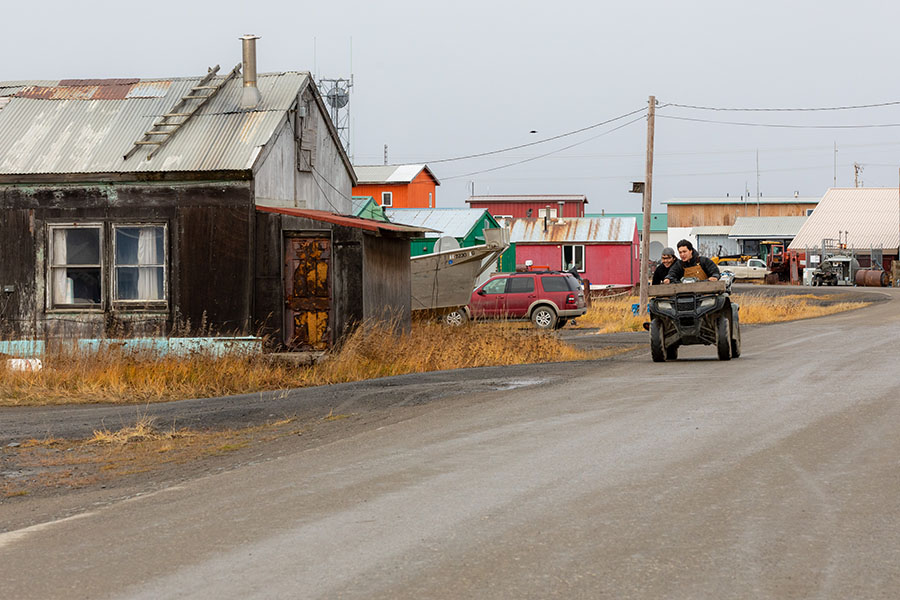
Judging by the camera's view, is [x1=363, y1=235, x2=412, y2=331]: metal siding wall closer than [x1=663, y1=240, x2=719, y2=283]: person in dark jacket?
No

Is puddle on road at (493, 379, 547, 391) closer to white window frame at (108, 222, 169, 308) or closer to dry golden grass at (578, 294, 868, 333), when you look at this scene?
white window frame at (108, 222, 169, 308)

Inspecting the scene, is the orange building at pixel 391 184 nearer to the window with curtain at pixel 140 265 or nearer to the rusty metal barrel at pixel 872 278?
the rusty metal barrel at pixel 872 278

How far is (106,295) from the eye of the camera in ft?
64.1

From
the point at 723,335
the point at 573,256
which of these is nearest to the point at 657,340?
the point at 723,335

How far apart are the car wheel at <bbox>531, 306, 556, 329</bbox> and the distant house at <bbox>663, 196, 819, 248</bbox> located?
289ft

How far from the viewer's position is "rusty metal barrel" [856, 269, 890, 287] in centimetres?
6688

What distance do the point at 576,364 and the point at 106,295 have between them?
8.09m

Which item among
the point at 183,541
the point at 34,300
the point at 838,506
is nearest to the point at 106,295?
the point at 34,300

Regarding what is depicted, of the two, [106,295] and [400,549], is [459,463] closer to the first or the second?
[400,549]

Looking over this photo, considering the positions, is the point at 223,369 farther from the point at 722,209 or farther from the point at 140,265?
the point at 722,209

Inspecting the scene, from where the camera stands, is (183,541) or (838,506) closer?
(183,541)

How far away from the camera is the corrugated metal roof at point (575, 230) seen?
57.5 metres

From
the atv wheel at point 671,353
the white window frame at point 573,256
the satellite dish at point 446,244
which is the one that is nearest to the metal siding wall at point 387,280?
the atv wheel at point 671,353

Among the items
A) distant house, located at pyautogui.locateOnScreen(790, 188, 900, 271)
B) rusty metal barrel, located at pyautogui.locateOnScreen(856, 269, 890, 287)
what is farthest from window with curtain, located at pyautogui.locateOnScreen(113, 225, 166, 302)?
distant house, located at pyautogui.locateOnScreen(790, 188, 900, 271)
